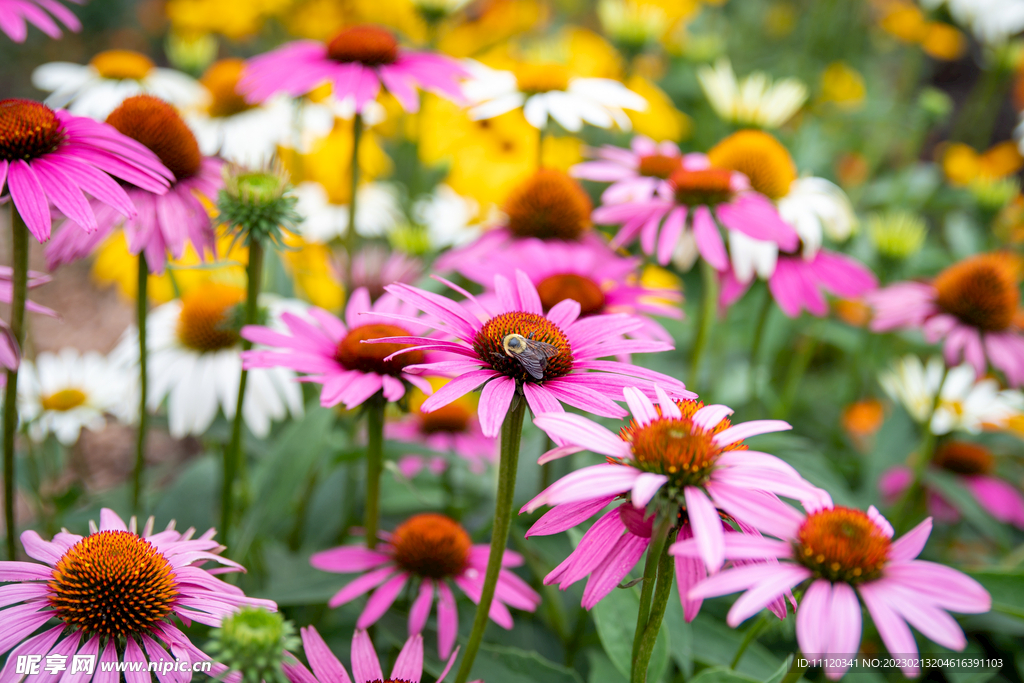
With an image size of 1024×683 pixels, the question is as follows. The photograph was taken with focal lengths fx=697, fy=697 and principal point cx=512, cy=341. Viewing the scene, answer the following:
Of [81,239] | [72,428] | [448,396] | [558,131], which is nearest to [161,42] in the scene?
[558,131]

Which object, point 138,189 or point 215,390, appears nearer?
point 138,189

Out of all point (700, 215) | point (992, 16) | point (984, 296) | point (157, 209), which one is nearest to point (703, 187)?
point (700, 215)

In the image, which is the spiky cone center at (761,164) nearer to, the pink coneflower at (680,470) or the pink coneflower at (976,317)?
the pink coneflower at (976,317)

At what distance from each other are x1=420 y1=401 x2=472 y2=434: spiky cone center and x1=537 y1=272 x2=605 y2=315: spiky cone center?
597 millimetres

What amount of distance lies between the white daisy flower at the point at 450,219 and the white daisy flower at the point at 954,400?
1261 millimetres

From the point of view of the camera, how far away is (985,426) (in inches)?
71.6

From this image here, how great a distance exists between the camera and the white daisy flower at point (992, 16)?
258 centimetres

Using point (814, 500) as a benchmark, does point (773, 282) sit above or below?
above

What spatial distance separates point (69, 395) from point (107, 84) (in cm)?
89

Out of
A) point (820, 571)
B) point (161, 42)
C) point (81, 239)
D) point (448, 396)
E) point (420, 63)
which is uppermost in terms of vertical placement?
point (161, 42)

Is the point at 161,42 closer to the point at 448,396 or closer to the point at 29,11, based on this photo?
the point at 29,11

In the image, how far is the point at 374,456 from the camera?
117 centimetres

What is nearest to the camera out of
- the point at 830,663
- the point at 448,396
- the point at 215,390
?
the point at 830,663

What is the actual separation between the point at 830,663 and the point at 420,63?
1.46 m
